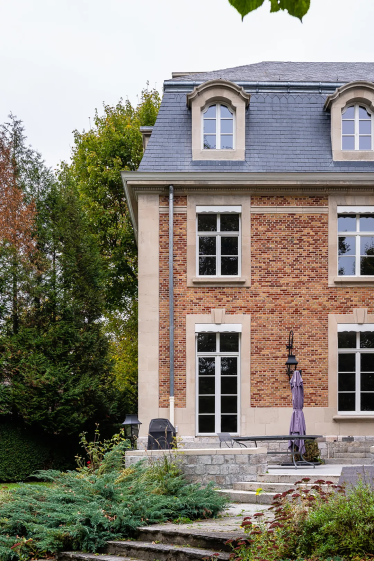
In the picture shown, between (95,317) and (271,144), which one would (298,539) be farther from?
(95,317)

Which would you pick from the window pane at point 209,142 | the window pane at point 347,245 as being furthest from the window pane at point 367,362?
the window pane at point 209,142

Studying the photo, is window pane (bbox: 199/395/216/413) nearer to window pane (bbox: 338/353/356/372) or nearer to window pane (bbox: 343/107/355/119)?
window pane (bbox: 338/353/356/372)

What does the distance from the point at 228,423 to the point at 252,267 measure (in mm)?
3815

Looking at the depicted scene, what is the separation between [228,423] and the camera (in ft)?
55.3

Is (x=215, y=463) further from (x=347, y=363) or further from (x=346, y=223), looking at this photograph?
(x=346, y=223)

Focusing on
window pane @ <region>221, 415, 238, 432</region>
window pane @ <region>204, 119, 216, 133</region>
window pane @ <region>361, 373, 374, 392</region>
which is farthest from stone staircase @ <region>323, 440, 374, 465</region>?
window pane @ <region>204, 119, 216, 133</region>

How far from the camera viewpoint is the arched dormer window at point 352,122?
Result: 17.5 meters

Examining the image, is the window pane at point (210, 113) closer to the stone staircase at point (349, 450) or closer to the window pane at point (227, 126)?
the window pane at point (227, 126)

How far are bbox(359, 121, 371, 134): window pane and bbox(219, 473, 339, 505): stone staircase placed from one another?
31.5ft

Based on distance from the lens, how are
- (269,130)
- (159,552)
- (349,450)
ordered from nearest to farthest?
(159,552)
(349,450)
(269,130)

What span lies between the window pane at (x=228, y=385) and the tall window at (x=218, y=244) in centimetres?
256

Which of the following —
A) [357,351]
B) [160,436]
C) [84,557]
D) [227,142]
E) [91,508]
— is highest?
[227,142]

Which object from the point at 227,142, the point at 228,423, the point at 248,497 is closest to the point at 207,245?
the point at 227,142

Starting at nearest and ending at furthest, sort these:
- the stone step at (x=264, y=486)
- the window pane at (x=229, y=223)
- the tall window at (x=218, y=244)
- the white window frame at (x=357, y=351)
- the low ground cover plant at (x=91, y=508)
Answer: the low ground cover plant at (x=91, y=508)
the stone step at (x=264, y=486)
the white window frame at (x=357, y=351)
the tall window at (x=218, y=244)
the window pane at (x=229, y=223)
